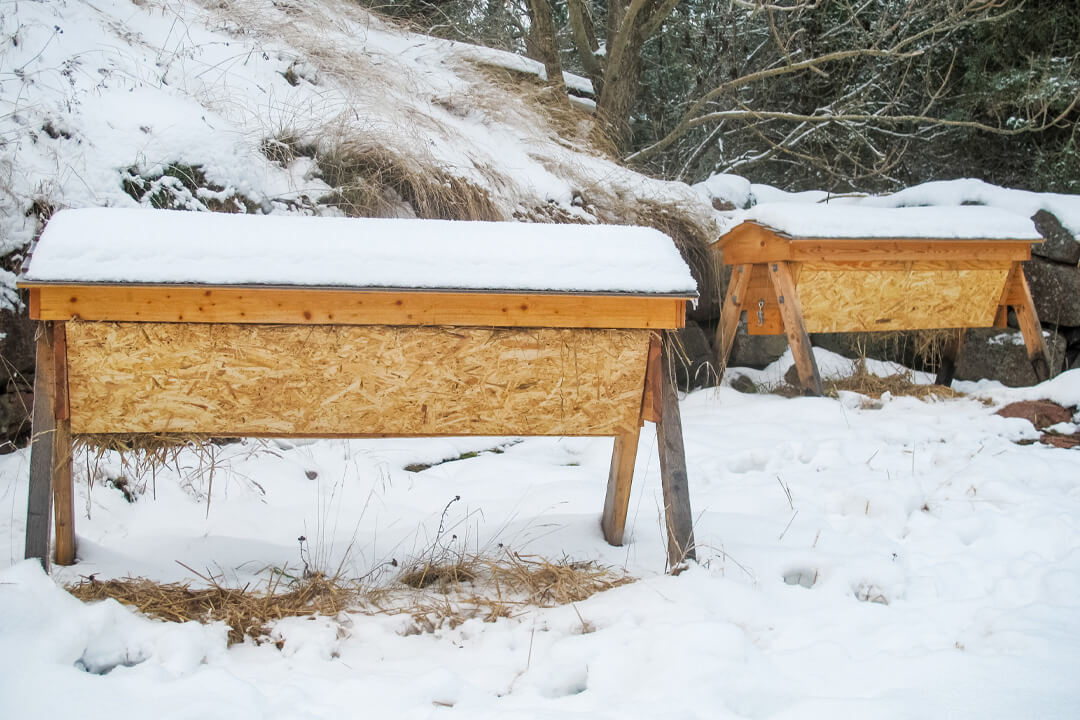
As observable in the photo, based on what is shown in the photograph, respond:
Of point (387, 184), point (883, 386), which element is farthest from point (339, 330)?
point (883, 386)

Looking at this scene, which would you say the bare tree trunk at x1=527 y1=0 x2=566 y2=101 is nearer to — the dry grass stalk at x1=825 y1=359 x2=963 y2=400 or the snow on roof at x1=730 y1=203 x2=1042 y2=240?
the snow on roof at x1=730 y1=203 x2=1042 y2=240

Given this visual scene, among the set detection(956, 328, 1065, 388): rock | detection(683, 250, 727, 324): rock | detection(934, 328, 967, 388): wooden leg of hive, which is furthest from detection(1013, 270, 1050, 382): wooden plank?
detection(683, 250, 727, 324): rock

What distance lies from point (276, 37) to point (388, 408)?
13.0ft

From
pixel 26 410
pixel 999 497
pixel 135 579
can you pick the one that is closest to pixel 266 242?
pixel 135 579

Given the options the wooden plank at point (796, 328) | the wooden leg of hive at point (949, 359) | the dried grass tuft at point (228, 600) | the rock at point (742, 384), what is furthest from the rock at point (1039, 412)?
the dried grass tuft at point (228, 600)

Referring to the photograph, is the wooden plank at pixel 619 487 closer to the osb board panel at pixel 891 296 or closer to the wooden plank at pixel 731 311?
the osb board panel at pixel 891 296

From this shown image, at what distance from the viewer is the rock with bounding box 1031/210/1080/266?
18.4ft

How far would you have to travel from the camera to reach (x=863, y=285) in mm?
4824

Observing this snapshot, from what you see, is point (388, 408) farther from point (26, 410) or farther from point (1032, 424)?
point (1032, 424)

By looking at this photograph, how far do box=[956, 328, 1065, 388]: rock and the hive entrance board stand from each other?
14.6ft

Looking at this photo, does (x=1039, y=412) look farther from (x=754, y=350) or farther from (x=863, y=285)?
(x=754, y=350)

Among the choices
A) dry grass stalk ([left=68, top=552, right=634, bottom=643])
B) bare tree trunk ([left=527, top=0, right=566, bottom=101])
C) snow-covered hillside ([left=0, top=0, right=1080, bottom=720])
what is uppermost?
bare tree trunk ([left=527, top=0, right=566, bottom=101])

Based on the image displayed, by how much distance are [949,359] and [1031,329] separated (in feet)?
1.89

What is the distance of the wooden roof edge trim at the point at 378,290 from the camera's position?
2004mm
